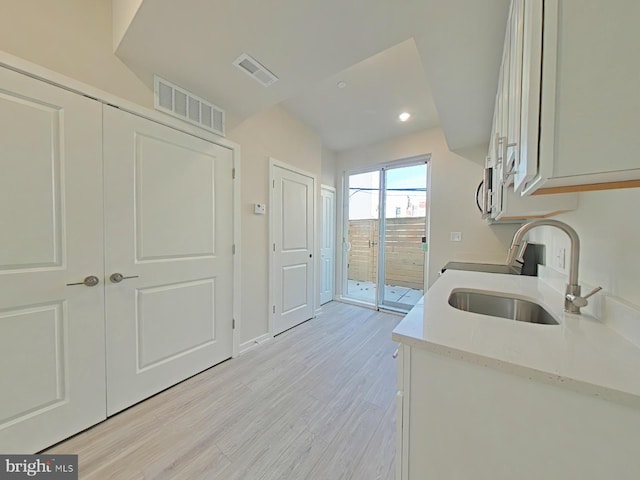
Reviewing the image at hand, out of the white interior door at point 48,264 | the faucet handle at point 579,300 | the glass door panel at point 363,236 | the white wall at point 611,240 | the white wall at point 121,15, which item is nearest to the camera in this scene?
the white wall at point 611,240

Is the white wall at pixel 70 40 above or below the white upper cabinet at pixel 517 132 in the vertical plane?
above

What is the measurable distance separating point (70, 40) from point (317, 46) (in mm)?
1444

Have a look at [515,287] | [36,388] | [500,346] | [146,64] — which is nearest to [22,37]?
[146,64]

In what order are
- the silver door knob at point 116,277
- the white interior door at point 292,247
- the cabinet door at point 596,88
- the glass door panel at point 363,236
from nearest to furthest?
the cabinet door at point 596,88 → the silver door knob at point 116,277 → the white interior door at point 292,247 → the glass door panel at point 363,236

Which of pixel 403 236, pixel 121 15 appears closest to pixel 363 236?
pixel 403 236

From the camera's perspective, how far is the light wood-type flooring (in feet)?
4.12

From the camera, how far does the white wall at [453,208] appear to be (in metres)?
3.01

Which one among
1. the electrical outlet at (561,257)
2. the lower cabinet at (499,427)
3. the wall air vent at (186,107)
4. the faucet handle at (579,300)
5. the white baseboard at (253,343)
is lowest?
the white baseboard at (253,343)

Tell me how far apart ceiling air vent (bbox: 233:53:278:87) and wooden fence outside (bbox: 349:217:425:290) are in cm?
274

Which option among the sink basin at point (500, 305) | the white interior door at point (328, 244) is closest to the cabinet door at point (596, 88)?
the sink basin at point (500, 305)

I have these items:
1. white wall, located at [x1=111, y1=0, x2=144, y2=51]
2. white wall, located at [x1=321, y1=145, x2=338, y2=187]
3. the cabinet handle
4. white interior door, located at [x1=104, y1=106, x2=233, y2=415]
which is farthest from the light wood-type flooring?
white wall, located at [x1=321, y1=145, x2=338, y2=187]

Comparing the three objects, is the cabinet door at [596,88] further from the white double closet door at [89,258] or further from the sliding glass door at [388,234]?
the sliding glass door at [388,234]

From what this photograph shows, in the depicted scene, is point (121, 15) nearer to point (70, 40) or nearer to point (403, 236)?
point (70, 40)

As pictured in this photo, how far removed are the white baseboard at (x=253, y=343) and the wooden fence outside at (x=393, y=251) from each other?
207cm
